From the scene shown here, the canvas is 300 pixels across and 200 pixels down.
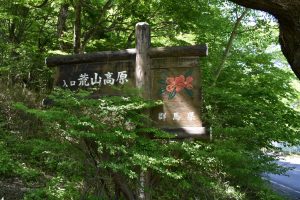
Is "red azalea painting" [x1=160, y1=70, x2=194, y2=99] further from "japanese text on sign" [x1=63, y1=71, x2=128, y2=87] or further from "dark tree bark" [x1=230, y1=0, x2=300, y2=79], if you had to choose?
"dark tree bark" [x1=230, y1=0, x2=300, y2=79]

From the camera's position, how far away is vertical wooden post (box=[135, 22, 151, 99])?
3967 mm

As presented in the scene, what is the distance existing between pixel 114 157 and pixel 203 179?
1.23 m

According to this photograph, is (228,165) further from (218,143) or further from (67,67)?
(67,67)

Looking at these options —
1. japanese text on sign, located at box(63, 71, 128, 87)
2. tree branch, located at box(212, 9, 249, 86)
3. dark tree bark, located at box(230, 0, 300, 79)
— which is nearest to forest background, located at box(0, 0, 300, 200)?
tree branch, located at box(212, 9, 249, 86)

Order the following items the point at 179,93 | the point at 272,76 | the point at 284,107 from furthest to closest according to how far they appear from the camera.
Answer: the point at 272,76 → the point at 284,107 → the point at 179,93

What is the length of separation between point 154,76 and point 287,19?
4.77 ft

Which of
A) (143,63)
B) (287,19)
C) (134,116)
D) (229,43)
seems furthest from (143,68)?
(229,43)

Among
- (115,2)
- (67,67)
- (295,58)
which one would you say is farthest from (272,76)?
(67,67)

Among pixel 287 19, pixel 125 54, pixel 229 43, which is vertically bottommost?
pixel 125 54

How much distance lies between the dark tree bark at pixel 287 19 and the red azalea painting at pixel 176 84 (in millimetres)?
905

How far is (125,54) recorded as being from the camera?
13.6ft

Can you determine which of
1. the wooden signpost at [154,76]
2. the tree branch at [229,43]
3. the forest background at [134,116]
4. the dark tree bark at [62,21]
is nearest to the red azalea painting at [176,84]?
the wooden signpost at [154,76]

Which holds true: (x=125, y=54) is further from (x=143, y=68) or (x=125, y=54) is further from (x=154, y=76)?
(x=154, y=76)

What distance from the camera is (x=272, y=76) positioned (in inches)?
385
